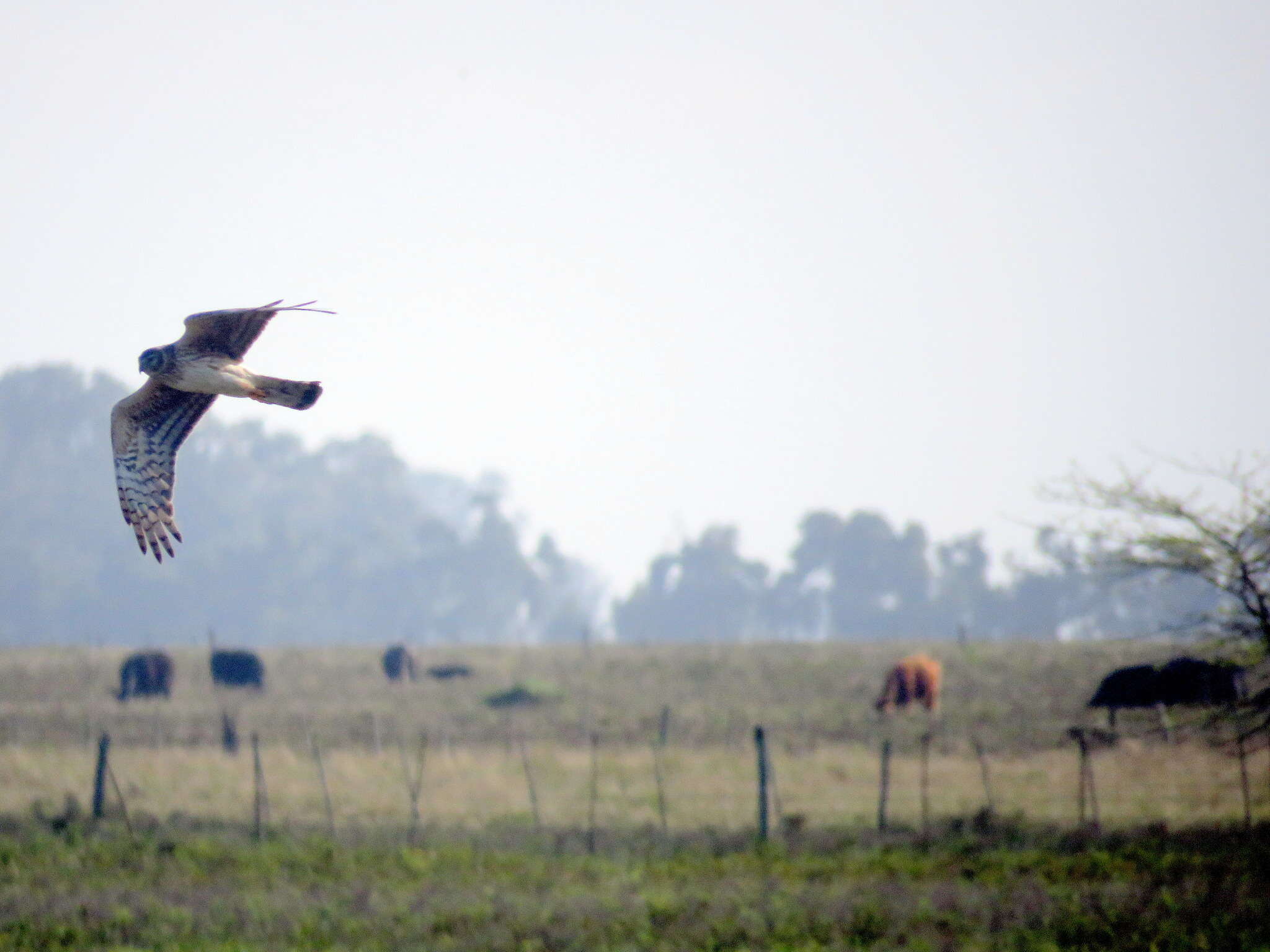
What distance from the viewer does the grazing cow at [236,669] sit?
173 ft

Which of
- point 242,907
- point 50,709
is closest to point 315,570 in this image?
point 50,709

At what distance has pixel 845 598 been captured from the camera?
142875 mm

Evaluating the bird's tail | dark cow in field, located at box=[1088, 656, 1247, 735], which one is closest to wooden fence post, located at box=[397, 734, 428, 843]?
the bird's tail

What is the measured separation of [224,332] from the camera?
8.12 metres

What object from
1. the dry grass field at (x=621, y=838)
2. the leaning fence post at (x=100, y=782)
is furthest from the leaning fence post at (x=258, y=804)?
the leaning fence post at (x=100, y=782)

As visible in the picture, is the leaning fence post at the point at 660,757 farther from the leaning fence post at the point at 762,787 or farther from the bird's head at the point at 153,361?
the bird's head at the point at 153,361

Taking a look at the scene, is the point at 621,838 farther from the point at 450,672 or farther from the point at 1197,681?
the point at 450,672

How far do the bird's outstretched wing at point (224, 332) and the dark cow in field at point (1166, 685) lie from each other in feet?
92.7

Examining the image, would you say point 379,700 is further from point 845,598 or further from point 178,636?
point 845,598

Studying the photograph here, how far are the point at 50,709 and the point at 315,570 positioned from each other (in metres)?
91.1

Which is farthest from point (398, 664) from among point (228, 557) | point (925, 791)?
point (228, 557)

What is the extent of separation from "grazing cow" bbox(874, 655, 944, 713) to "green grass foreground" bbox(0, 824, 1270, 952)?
68.8 ft

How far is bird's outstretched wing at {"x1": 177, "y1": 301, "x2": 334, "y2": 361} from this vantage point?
7.95 meters

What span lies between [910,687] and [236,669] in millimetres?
25029
